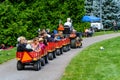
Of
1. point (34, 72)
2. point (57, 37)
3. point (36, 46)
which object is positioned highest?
point (36, 46)

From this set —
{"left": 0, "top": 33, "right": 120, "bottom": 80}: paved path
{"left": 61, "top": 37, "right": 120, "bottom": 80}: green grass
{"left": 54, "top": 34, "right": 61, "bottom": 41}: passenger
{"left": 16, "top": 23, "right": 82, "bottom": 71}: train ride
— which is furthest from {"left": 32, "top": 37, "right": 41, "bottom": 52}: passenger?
{"left": 54, "top": 34, "right": 61, "bottom": 41}: passenger

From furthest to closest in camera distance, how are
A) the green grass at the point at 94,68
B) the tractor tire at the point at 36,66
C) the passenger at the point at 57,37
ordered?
1. the passenger at the point at 57,37
2. the tractor tire at the point at 36,66
3. the green grass at the point at 94,68

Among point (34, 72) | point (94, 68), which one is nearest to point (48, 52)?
point (34, 72)

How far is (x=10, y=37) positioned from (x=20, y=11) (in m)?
3.36

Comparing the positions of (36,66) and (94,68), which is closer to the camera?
(94,68)

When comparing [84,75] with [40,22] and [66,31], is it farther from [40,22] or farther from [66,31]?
[40,22]

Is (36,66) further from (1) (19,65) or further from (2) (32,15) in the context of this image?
(2) (32,15)

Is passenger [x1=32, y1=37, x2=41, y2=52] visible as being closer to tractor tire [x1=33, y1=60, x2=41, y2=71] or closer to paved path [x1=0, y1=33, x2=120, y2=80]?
tractor tire [x1=33, y1=60, x2=41, y2=71]

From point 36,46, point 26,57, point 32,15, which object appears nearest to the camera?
point 26,57

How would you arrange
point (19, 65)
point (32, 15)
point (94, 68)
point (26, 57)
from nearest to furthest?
1. point (94, 68)
2. point (26, 57)
3. point (19, 65)
4. point (32, 15)

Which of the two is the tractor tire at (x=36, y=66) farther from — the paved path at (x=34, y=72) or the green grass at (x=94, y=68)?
the green grass at (x=94, y=68)

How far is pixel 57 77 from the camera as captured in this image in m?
16.1

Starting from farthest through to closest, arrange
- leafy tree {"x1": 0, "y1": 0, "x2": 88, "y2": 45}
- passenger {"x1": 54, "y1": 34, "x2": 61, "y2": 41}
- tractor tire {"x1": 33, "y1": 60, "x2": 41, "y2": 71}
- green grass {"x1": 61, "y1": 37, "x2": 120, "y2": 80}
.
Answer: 1. leafy tree {"x1": 0, "y1": 0, "x2": 88, "y2": 45}
2. passenger {"x1": 54, "y1": 34, "x2": 61, "y2": 41}
3. tractor tire {"x1": 33, "y1": 60, "x2": 41, "y2": 71}
4. green grass {"x1": 61, "y1": 37, "x2": 120, "y2": 80}

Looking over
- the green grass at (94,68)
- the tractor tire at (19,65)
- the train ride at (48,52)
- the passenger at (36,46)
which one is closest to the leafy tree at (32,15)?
the train ride at (48,52)
